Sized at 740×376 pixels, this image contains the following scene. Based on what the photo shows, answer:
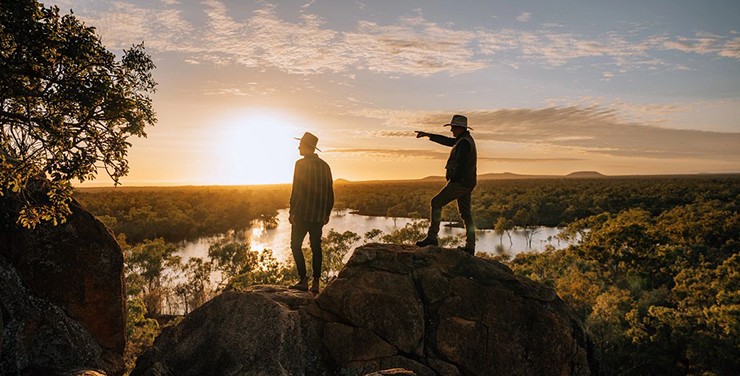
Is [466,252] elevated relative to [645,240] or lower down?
elevated

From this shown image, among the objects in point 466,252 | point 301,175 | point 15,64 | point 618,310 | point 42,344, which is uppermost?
point 15,64

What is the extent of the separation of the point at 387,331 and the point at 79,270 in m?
5.93

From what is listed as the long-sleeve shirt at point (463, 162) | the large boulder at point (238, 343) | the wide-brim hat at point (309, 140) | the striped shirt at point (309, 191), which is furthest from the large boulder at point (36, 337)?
the long-sleeve shirt at point (463, 162)

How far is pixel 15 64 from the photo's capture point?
6.35 meters

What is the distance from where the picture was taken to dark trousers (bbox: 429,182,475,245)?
896 centimetres

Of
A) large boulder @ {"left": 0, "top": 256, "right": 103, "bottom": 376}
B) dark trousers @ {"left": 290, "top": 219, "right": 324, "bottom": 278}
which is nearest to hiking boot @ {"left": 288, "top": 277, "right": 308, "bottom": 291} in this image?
dark trousers @ {"left": 290, "top": 219, "right": 324, "bottom": 278}

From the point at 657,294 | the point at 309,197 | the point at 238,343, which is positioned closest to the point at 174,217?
the point at 657,294

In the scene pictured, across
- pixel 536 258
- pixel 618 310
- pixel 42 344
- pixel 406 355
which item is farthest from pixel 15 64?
pixel 536 258

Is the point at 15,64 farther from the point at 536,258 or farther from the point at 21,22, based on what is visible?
the point at 536,258

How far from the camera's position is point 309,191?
902 cm

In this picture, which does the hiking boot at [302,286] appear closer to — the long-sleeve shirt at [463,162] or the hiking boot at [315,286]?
the hiking boot at [315,286]

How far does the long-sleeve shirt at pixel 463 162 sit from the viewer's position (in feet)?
29.0

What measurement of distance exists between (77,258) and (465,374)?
24.5 feet

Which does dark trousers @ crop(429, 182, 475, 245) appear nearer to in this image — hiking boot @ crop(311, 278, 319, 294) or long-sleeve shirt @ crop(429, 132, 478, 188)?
long-sleeve shirt @ crop(429, 132, 478, 188)
